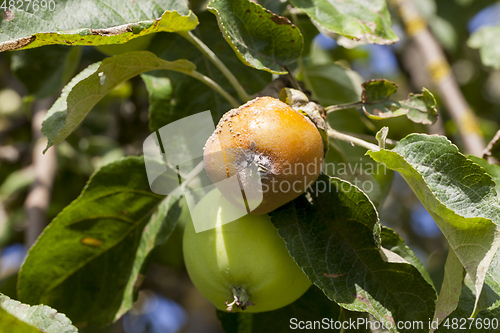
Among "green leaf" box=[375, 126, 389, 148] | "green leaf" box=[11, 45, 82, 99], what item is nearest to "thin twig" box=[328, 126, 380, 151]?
"green leaf" box=[375, 126, 389, 148]

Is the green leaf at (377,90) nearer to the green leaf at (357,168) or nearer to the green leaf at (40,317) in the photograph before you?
the green leaf at (357,168)

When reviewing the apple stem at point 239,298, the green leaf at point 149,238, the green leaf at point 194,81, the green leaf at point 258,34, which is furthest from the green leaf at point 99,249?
the green leaf at point 258,34

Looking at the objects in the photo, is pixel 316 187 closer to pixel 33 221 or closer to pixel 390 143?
pixel 390 143

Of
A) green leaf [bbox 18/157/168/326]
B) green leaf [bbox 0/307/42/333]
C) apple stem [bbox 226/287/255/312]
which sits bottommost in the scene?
Answer: green leaf [bbox 18/157/168/326]

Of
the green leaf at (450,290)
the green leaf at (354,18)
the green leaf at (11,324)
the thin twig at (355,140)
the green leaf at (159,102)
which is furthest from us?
the green leaf at (159,102)

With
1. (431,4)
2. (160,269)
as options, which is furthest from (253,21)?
(160,269)

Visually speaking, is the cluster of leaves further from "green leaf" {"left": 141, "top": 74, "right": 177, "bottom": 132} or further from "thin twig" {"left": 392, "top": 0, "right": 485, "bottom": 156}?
"thin twig" {"left": 392, "top": 0, "right": 485, "bottom": 156}

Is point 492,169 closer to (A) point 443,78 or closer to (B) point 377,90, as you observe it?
(B) point 377,90
